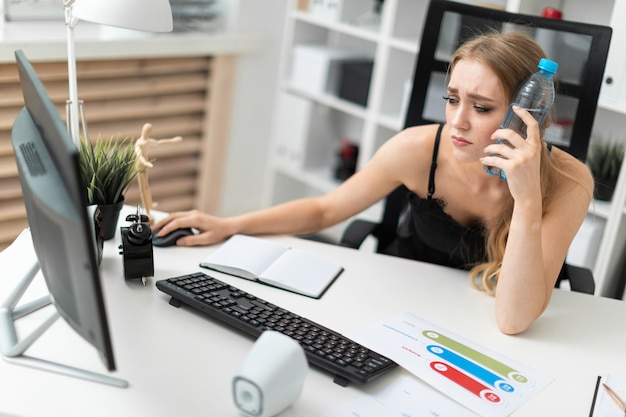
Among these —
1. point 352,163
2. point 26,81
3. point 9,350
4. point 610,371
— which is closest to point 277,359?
point 9,350

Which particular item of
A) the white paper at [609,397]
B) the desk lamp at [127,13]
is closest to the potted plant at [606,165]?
the white paper at [609,397]

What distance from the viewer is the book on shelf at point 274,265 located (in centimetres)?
155

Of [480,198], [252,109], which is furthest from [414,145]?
[252,109]

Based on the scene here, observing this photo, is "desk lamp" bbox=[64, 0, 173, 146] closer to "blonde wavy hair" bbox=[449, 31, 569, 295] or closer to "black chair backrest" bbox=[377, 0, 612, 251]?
"blonde wavy hair" bbox=[449, 31, 569, 295]

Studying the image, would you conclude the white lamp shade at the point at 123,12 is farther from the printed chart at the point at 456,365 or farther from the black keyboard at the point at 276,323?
the printed chart at the point at 456,365

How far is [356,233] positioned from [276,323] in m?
0.68

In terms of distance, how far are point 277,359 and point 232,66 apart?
2496 millimetres

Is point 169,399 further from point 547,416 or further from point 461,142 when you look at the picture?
point 461,142

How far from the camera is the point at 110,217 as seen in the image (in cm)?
162

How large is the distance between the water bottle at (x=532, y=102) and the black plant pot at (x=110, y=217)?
80cm

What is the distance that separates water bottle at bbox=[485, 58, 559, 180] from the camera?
1.56 metres

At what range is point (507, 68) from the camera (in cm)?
159

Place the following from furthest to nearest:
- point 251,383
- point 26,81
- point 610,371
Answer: point 610,371 → point 26,81 → point 251,383

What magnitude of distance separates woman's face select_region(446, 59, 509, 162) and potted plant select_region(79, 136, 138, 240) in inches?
27.8
